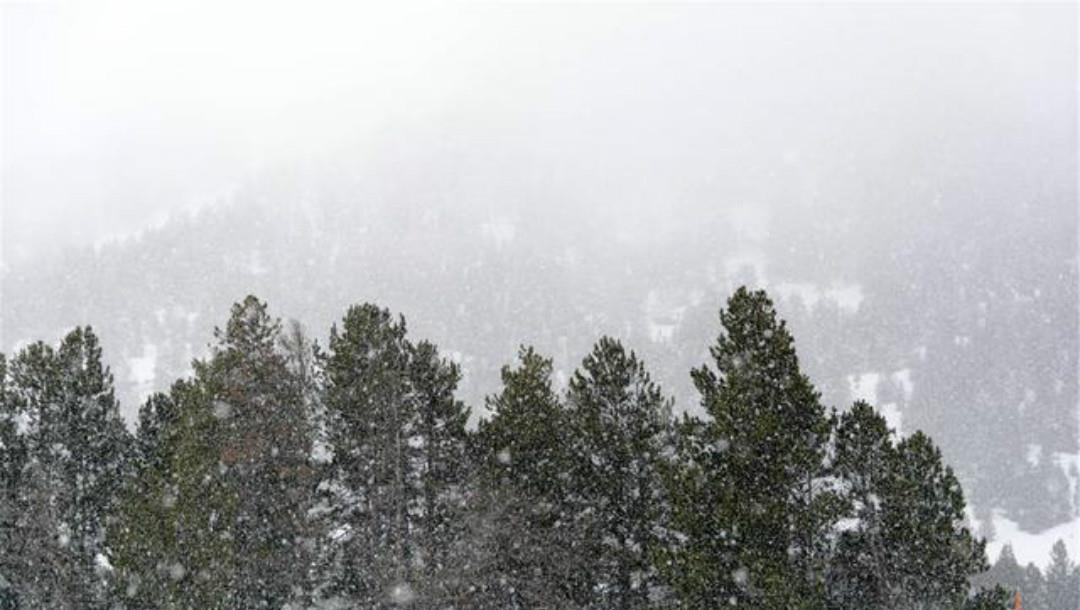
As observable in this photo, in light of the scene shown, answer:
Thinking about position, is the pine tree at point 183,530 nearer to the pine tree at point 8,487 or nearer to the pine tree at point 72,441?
the pine tree at point 72,441

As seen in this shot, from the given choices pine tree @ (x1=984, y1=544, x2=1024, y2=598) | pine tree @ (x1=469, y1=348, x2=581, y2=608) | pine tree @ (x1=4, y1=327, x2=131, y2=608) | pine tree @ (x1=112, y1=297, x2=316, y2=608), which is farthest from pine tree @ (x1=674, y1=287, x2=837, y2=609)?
pine tree @ (x1=984, y1=544, x2=1024, y2=598)

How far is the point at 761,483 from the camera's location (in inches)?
712

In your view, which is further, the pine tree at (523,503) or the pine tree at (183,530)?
the pine tree at (523,503)

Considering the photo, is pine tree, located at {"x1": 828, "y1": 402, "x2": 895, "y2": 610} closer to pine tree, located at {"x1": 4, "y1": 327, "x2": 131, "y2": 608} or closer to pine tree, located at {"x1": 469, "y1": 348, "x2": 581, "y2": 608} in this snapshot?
pine tree, located at {"x1": 469, "y1": 348, "x2": 581, "y2": 608}

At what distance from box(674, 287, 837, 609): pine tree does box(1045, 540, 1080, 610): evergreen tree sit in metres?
63.0

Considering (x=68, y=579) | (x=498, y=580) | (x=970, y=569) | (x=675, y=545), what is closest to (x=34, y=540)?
(x=68, y=579)

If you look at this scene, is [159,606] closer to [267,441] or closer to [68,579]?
[68,579]

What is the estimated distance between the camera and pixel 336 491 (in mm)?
22109

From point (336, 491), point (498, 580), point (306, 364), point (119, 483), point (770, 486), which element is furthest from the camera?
point (306, 364)

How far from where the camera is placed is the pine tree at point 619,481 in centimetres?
2056

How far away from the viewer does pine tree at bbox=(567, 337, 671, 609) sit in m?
20.6

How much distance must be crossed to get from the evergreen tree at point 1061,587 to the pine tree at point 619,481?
203 ft

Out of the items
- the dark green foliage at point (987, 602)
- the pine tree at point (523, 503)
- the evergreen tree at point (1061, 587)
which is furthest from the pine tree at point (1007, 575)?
the pine tree at point (523, 503)

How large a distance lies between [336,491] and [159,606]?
4.58 meters
